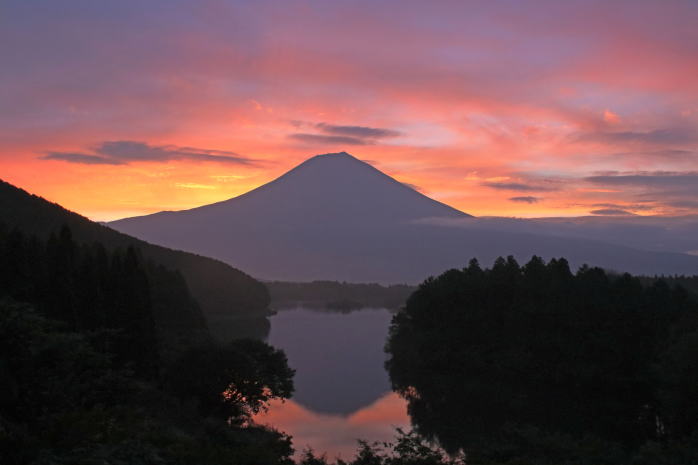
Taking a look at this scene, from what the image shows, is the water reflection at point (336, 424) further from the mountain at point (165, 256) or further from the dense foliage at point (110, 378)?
the mountain at point (165, 256)

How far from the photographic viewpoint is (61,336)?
11.3 meters

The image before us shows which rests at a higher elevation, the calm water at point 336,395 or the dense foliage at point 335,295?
the dense foliage at point 335,295

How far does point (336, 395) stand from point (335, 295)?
93.4m

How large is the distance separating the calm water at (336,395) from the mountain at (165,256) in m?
14.6

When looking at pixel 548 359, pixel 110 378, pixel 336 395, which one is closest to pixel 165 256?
pixel 336 395

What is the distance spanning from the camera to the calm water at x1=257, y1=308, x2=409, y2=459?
22594mm

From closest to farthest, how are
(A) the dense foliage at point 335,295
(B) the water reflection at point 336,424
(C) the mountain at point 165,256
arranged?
(B) the water reflection at point 336,424
(C) the mountain at point 165,256
(A) the dense foliage at point 335,295

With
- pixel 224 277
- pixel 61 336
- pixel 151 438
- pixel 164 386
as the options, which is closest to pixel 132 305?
pixel 164 386

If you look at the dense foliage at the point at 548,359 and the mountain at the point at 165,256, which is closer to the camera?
the dense foliage at the point at 548,359

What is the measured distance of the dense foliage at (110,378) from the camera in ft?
27.7

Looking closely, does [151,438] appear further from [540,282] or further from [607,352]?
[540,282]

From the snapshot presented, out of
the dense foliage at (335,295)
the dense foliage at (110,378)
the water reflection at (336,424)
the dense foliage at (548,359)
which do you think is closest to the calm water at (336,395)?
the water reflection at (336,424)

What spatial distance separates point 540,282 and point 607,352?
5.82 meters

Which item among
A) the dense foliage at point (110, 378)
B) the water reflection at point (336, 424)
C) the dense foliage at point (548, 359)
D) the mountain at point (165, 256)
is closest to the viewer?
the dense foliage at point (110, 378)
